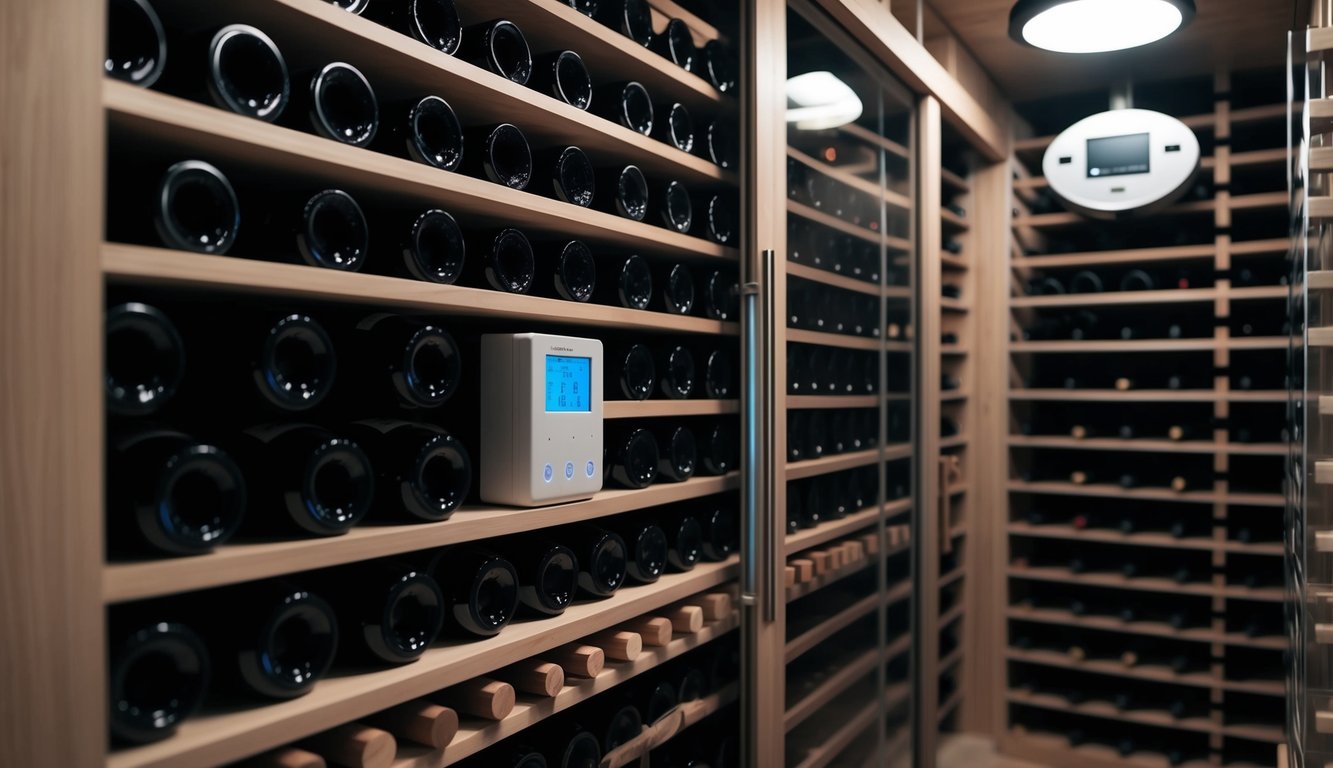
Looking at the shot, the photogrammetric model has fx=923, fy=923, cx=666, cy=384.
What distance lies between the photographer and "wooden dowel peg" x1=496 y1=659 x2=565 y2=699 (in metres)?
1.45

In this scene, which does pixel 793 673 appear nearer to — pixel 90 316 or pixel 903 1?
pixel 90 316

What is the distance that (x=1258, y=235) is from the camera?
3.73 m

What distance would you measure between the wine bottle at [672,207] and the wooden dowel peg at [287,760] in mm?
1205

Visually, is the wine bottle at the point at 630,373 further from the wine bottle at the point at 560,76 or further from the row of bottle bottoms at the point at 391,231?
the wine bottle at the point at 560,76

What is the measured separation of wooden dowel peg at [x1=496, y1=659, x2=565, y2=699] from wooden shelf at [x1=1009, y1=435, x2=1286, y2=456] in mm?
2794

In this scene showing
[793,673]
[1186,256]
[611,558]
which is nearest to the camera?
[611,558]

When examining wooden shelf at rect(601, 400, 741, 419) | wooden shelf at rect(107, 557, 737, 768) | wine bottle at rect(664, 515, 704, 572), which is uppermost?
wooden shelf at rect(601, 400, 741, 419)

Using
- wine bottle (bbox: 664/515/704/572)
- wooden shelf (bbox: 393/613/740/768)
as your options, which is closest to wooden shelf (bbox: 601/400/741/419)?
wine bottle (bbox: 664/515/704/572)

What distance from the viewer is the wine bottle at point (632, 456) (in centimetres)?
177

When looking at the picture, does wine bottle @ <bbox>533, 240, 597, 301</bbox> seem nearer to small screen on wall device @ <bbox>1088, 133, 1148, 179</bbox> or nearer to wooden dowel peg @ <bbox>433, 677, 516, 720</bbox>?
wooden dowel peg @ <bbox>433, 677, 516, 720</bbox>

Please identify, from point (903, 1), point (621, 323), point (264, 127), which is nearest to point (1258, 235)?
point (903, 1)

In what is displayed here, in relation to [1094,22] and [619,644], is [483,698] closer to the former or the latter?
[619,644]

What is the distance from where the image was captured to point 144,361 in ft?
3.13

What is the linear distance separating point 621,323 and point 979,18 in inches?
82.0
